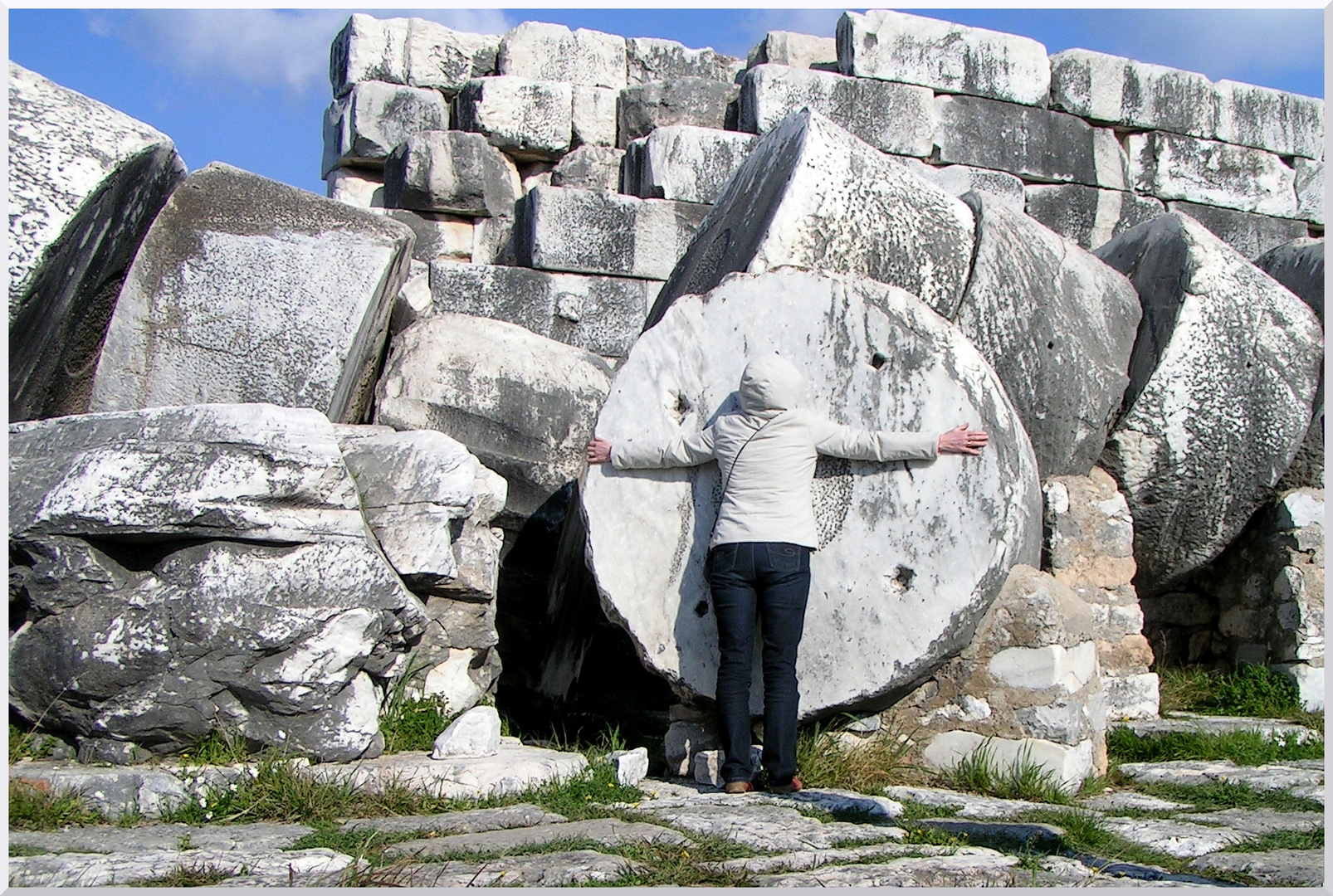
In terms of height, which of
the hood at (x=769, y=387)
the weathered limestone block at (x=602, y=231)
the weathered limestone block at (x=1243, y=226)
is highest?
the weathered limestone block at (x=1243, y=226)

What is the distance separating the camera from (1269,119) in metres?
8.95

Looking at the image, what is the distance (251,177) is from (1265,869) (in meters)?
4.30

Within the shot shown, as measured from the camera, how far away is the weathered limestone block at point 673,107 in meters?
7.96

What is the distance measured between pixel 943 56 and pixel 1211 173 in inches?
83.4

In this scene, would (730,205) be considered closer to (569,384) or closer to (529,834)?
(569,384)

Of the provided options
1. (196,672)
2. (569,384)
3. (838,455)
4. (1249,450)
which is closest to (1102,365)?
(1249,450)

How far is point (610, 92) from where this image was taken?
8.08 meters

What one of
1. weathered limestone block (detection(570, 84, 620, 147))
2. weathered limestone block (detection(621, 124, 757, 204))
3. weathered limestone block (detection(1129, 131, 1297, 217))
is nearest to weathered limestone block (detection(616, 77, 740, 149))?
weathered limestone block (detection(570, 84, 620, 147))

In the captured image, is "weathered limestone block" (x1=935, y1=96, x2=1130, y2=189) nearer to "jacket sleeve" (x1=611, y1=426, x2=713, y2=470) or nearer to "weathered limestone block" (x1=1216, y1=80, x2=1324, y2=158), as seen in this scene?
"weathered limestone block" (x1=1216, y1=80, x2=1324, y2=158)

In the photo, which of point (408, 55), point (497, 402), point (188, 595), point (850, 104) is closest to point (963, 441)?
point (497, 402)

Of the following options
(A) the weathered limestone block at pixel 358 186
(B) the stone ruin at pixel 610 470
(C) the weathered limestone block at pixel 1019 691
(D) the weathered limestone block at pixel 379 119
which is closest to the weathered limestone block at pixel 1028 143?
(B) the stone ruin at pixel 610 470

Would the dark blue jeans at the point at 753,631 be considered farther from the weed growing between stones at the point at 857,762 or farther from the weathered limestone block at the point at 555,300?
the weathered limestone block at the point at 555,300

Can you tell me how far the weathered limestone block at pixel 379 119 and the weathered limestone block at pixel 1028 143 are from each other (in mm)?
3190

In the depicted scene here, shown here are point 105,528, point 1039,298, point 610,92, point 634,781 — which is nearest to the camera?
point 105,528
